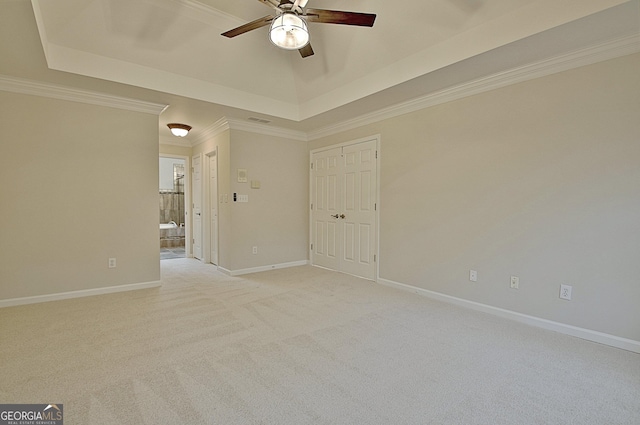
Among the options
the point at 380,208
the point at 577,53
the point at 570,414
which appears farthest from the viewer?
the point at 380,208

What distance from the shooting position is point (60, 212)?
3502mm

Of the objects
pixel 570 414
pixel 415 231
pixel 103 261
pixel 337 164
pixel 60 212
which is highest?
pixel 337 164

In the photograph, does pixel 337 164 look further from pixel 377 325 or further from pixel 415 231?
pixel 377 325

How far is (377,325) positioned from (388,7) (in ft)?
10.1

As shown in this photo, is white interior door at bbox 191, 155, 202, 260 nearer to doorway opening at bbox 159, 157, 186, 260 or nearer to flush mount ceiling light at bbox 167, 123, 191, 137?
flush mount ceiling light at bbox 167, 123, 191, 137

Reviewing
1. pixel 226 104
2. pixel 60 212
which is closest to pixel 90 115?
pixel 60 212

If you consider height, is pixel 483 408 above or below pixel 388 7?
below

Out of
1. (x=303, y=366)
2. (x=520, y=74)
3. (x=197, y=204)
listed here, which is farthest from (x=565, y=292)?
(x=197, y=204)

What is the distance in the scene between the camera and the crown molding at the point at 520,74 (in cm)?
236

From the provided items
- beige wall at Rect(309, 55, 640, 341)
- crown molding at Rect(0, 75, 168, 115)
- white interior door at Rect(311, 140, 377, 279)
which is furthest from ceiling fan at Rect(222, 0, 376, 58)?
crown molding at Rect(0, 75, 168, 115)

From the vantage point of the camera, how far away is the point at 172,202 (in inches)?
363

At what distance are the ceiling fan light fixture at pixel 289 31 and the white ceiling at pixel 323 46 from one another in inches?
40.3

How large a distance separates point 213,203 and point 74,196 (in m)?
2.15

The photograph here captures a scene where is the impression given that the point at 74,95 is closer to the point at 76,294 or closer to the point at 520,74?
the point at 76,294
